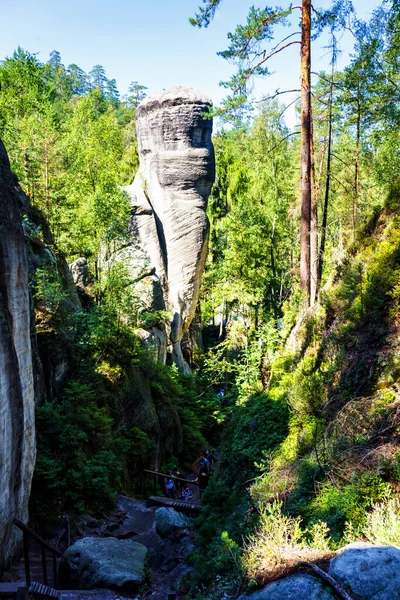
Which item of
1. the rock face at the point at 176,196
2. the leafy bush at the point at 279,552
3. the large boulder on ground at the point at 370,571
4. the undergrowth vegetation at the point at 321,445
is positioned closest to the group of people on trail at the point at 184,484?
the undergrowth vegetation at the point at 321,445

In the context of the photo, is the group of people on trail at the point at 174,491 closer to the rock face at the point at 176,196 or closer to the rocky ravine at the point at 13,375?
the rocky ravine at the point at 13,375

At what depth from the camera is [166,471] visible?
603 inches

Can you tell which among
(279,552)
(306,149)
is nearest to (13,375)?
(279,552)

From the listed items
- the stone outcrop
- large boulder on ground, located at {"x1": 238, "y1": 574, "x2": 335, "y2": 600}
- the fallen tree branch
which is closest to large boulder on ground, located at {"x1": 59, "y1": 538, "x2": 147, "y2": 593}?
Answer: large boulder on ground, located at {"x1": 238, "y1": 574, "x2": 335, "y2": 600}

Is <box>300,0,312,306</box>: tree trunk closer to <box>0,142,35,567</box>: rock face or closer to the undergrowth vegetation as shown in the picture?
the undergrowth vegetation

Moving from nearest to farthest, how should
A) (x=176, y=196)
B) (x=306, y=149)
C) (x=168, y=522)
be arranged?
(x=168, y=522), (x=306, y=149), (x=176, y=196)

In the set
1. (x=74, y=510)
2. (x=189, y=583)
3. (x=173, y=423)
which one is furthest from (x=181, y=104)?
(x=189, y=583)

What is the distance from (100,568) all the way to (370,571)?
466 centimetres

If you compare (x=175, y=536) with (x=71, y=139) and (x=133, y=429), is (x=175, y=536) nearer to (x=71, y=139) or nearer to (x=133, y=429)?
(x=133, y=429)

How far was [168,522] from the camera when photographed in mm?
9594

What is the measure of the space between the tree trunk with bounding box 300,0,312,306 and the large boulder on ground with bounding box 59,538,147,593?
683cm

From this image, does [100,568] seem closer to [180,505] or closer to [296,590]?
[296,590]

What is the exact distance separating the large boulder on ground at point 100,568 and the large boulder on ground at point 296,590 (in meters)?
3.25

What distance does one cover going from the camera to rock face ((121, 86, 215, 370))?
23.3 metres
